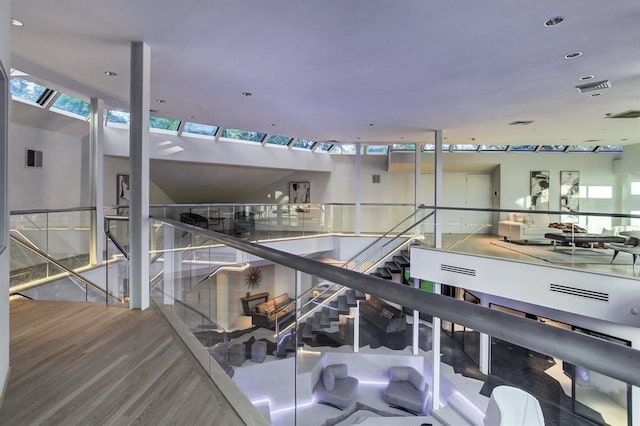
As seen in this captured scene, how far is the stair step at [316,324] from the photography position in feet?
6.50

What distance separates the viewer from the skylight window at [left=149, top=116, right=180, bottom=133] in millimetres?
8867

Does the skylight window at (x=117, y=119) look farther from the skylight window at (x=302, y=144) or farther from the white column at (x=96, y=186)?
the skylight window at (x=302, y=144)

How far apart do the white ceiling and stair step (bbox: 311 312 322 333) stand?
2446mm

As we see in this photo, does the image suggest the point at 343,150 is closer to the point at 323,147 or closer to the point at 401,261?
the point at 323,147

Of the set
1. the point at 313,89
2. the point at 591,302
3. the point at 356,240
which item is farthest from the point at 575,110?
the point at 356,240

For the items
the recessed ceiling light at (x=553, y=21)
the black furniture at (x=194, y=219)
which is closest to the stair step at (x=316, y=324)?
the recessed ceiling light at (x=553, y=21)

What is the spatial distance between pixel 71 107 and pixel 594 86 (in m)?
9.31

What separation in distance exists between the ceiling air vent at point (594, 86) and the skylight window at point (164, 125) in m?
8.52

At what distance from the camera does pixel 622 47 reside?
3701 mm

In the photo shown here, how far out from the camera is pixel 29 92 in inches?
247

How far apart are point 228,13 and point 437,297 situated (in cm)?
310

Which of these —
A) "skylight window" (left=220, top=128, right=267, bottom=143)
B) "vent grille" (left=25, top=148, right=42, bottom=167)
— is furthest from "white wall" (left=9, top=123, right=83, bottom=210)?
"skylight window" (left=220, top=128, right=267, bottom=143)

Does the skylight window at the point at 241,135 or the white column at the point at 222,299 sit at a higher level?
the skylight window at the point at 241,135

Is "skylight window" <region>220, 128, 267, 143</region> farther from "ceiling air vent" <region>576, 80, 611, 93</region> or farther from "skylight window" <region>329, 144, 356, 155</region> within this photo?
"ceiling air vent" <region>576, 80, 611, 93</region>
